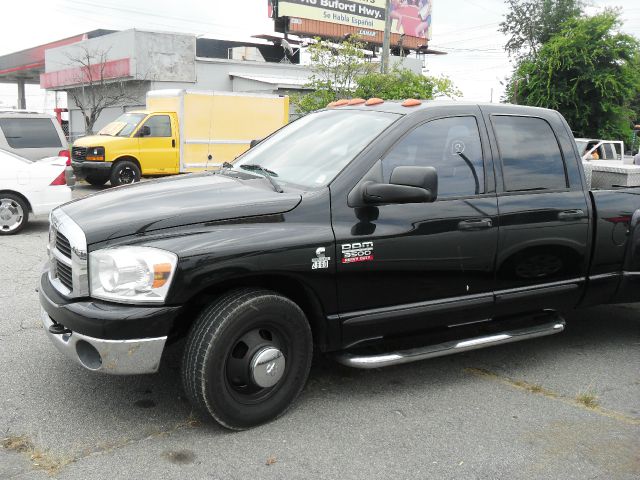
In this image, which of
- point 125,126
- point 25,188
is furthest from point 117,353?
point 125,126

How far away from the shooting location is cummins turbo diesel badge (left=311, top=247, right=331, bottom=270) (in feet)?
12.0

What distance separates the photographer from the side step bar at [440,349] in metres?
3.85

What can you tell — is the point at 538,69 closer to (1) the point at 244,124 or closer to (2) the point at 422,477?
(1) the point at 244,124

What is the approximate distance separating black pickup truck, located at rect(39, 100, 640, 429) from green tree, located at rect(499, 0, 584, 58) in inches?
1577

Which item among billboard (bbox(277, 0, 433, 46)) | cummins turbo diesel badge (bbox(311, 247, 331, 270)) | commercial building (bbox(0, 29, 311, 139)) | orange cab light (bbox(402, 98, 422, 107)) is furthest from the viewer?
billboard (bbox(277, 0, 433, 46))

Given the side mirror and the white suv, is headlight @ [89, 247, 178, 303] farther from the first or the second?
the white suv

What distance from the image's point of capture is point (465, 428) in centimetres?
377

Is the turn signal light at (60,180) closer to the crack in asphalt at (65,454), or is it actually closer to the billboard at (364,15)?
the crack in asphalt at (65,454)

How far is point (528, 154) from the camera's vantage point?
181 inches

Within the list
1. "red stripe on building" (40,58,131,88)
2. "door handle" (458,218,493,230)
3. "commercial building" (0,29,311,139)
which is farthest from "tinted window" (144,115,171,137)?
"red stripe on building" (40,58,131,88)

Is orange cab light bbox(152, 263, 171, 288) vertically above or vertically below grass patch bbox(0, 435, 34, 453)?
above

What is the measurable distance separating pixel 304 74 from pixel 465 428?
33246mm

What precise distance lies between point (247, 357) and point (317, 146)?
60.4 inches

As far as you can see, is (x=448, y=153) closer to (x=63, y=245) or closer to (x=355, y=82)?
(x=63, y=245)
